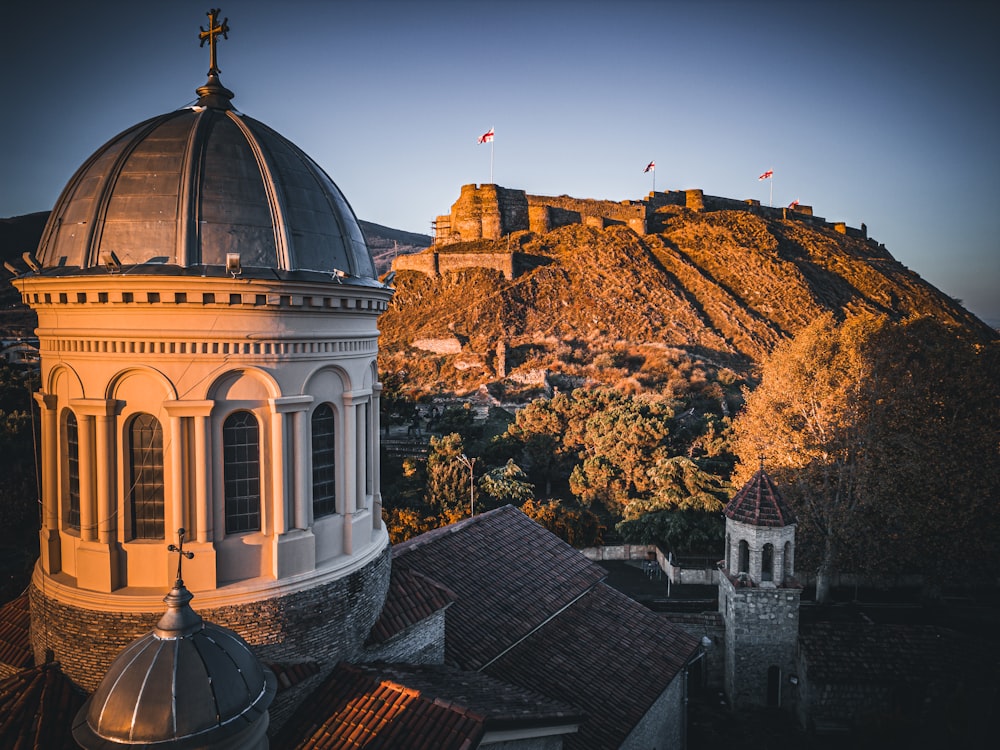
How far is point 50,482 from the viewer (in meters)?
9.69

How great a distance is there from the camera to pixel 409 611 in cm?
1109

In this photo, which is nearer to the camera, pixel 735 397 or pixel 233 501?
pixel 233 501

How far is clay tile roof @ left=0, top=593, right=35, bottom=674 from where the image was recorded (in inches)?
391

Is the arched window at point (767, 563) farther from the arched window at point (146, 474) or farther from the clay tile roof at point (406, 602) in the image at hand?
the arched window at point (146, 474)

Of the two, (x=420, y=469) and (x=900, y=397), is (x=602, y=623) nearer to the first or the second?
(x=900, y=397)

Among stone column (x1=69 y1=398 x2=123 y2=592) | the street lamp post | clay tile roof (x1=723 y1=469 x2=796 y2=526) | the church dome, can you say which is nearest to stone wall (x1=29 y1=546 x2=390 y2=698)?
stone column (x1=69 y1=398 x2=123 y2=592)

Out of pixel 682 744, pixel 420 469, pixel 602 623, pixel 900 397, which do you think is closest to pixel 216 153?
pixel 602 623

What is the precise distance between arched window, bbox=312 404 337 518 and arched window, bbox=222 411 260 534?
36.3 inches

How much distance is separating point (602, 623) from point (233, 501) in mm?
9575

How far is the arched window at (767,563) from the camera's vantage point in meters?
18.6

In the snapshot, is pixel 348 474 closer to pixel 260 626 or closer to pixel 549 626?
pixel 260 626

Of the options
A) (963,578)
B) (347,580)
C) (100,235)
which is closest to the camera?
(100,235)

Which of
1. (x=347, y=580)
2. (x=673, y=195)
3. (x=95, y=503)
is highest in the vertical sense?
(x=673, y=195)

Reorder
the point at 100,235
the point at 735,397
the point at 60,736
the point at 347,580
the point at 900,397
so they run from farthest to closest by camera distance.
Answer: the point at 735,397 → the point at 900,397 → the point at 347,580 → the point at 100,235 → the point at 60,736
